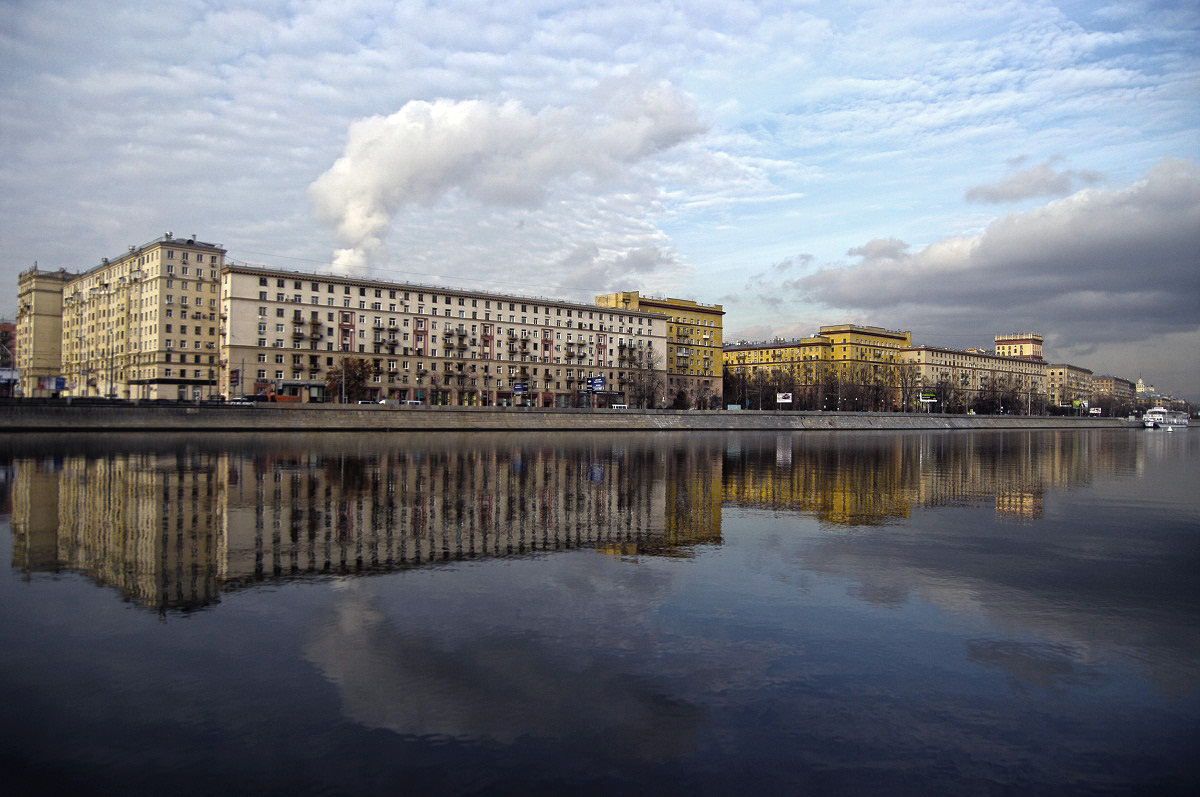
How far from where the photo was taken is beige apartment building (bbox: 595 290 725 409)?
506 feet

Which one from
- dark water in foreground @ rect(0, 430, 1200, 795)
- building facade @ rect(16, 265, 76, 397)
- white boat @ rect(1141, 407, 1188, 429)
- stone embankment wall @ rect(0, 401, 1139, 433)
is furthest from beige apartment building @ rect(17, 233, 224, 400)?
white boat @ rect(1141, 407, 1188, 429)

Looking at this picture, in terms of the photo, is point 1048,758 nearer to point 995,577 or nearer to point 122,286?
point 995,577

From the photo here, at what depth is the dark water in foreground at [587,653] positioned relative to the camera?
602 centimetres

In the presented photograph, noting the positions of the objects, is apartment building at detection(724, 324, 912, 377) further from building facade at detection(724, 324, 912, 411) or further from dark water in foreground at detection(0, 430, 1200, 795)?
dark water in foreground at detection(0, 430, 1200, 795)

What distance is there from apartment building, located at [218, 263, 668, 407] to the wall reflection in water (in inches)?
2619

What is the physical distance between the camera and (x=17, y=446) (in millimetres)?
44156

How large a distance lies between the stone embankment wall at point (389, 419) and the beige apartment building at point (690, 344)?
41.0 metres

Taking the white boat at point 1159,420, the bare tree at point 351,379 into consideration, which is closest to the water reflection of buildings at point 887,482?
the bare tree at point 351,379

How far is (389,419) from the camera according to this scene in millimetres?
77875

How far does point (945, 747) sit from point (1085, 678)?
2.70m

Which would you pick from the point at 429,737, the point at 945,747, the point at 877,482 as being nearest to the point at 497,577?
the point at 429,737

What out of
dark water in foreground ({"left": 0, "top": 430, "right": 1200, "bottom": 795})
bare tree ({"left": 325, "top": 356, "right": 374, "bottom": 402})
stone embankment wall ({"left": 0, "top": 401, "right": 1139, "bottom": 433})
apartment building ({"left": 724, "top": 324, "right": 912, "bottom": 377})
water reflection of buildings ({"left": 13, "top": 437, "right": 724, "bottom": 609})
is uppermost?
apartment building ({"left": 724, "top": 324, "right": 912, "bottom": 377})

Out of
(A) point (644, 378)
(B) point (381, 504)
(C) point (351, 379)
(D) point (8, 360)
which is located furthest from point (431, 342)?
(D) point (8, 360)

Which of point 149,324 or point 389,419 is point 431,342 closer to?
point 149,324
